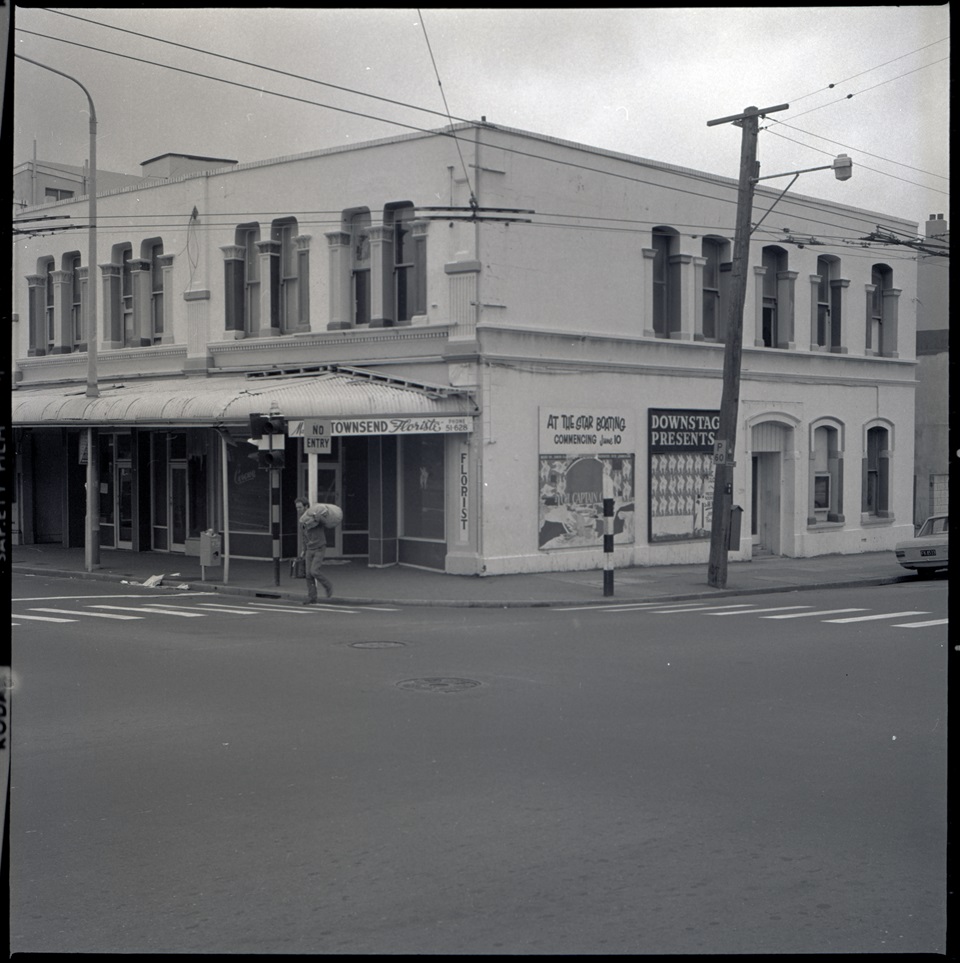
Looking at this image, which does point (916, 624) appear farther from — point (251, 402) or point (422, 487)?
point (251, 402)

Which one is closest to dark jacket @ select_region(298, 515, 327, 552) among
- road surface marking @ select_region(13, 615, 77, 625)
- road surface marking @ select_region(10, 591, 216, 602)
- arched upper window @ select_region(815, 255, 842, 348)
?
road surface marking @ select_region(10, 591, 216, 602)

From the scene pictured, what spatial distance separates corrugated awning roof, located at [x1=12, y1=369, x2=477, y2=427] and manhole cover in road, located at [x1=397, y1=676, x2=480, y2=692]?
1187 centimetres

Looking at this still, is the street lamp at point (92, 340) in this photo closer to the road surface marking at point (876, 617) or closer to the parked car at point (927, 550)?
the road surface marking at point (876, 617)

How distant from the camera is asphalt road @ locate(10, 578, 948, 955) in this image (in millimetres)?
5141

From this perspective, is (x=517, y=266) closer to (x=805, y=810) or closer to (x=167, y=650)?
(x=167, y=650)

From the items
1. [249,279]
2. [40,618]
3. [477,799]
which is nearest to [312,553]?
[40,618]

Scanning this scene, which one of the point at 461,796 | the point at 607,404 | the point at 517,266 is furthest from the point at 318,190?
the point at 461,796

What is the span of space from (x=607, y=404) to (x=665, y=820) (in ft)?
64.7

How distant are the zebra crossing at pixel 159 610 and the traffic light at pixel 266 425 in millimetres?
3219

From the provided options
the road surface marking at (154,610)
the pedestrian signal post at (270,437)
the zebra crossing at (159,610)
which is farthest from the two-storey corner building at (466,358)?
the road surface marking at (154,610)

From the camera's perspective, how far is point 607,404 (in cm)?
2598

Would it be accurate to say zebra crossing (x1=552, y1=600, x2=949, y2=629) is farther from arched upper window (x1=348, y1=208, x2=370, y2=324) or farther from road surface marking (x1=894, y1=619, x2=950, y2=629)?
arched upper window (x1=348, y1=208, x2=370, y2=324)

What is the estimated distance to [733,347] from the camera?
886 inches

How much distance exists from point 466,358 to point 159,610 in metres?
8.31
